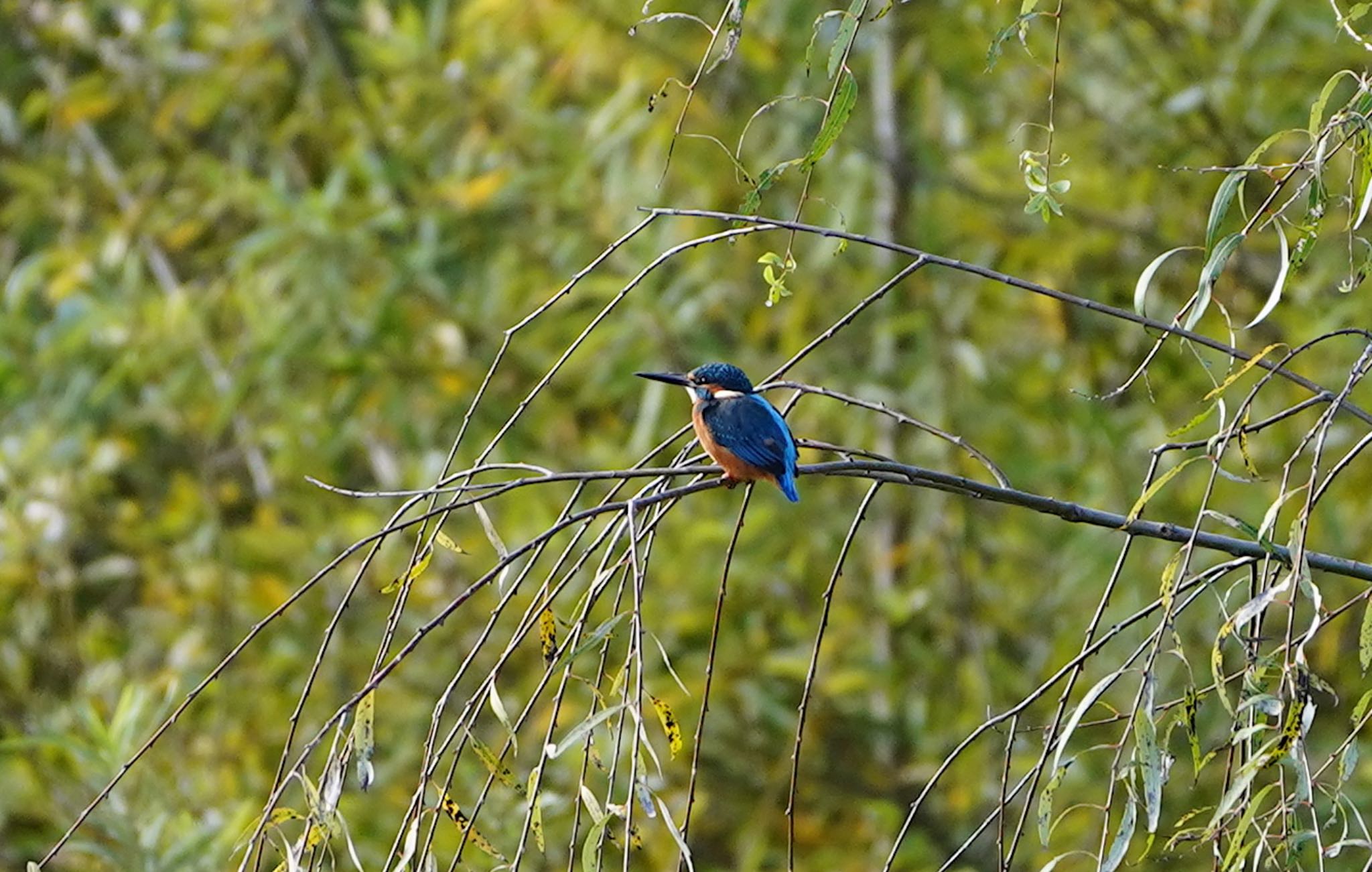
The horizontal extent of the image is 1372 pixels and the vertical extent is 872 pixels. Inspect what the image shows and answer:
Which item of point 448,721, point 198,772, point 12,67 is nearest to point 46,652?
point 198,772

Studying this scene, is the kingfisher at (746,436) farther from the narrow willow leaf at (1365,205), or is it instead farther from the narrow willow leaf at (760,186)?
the narrow willow leaf at (1365,205)

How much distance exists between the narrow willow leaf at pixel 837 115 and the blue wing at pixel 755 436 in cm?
120

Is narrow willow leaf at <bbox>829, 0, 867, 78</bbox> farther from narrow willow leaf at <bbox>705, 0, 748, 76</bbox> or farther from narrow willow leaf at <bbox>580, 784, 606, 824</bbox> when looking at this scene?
narrow willow leaf at <bbox>580, 784, 606, 824</bbox>

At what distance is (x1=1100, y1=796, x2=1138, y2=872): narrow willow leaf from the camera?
1.44 meters

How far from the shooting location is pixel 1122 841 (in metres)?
1.48

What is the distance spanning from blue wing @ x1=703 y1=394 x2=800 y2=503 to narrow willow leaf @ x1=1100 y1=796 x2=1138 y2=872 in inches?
50.6

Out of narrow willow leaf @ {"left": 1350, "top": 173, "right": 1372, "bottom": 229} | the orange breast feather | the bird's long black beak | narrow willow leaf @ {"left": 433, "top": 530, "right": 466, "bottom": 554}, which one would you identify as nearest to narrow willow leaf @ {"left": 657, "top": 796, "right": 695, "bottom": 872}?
narrow willow leaf @ {"left": 433, "top": 530, "right": 466, "bottom": 554}

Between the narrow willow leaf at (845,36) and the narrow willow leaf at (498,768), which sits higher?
the narrow willow leaf at (845,36)

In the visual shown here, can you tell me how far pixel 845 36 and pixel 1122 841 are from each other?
723mm

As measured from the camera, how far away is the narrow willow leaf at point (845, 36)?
1483 millimetres

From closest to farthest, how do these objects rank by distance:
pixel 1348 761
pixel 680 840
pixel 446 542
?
pixel 680 840
pixel 1348 761
pixel 446 542

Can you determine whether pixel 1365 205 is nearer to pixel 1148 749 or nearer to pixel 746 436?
pixel 1148 749

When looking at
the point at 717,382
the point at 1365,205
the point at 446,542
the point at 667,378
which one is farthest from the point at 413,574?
the point at 717,382

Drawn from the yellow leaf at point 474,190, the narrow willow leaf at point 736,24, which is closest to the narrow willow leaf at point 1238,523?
the narrow willow leaf at point 736,24
